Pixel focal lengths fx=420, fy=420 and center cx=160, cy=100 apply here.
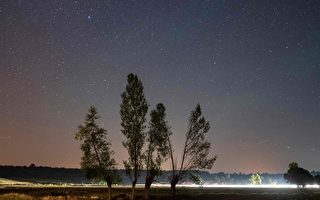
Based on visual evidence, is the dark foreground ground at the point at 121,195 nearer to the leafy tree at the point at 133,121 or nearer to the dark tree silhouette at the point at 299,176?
the leafy tree at the point at 133,121

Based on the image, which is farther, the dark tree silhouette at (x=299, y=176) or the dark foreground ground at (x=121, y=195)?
the dark tree silhouette at (x=299, y=176)

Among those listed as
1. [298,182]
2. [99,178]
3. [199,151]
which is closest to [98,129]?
[99,178]

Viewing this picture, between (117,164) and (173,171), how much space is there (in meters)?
9.05

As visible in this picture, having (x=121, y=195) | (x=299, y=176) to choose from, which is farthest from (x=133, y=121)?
(x=299, y=176)

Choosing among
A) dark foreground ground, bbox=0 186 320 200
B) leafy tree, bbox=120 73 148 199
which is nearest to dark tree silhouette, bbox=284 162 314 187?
dark foreground ground, bbox=0 186 320 200

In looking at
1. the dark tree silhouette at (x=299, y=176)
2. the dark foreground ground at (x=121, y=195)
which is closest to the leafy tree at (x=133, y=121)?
the dark foreground ground at (x=121, y=195)

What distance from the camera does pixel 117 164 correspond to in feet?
220

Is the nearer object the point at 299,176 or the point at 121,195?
the point at 121,195

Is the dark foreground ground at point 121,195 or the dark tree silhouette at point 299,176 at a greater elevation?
the dark tree silhouette at point 299,176

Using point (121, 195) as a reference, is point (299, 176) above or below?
above

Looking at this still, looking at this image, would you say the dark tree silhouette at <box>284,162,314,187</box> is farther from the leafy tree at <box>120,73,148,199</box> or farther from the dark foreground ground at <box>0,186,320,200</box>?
the leafy tree at <box>120,73,148,199</box>

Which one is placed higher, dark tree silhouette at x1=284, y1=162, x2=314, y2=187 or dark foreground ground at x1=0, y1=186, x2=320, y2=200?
dark tree silhouette at x1=284, y1=162, x2=314, y2=187

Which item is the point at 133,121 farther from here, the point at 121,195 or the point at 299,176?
the point at 299,176

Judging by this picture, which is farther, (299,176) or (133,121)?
(299,176)
